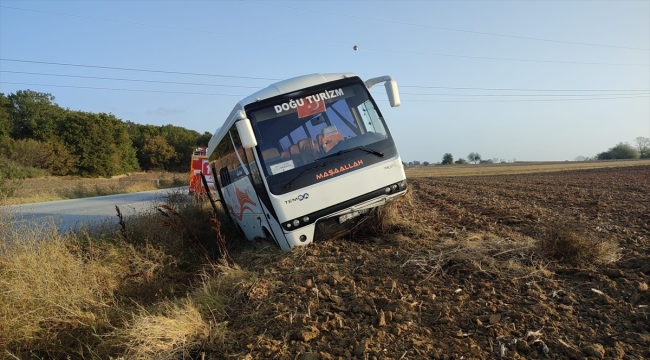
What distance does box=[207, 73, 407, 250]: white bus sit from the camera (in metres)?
6.84

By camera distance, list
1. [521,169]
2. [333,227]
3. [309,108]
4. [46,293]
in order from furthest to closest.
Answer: [521,169]
[309,108]
[333,227]
[46,293]

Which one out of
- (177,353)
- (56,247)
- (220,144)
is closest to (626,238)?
(177,353)

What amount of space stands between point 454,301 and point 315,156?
366 centimetres

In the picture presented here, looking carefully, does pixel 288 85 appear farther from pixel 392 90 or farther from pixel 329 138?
pixel 392 90

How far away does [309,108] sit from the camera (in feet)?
24.0

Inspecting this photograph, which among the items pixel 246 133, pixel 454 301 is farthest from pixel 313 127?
pixel 454 301

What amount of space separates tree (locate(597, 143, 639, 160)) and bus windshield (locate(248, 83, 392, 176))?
290ft

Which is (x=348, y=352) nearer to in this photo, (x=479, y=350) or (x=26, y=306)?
(x=479, y=350)

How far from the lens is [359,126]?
7430 millimetres

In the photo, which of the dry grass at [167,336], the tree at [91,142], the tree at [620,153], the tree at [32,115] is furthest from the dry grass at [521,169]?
the tree at [32,115]

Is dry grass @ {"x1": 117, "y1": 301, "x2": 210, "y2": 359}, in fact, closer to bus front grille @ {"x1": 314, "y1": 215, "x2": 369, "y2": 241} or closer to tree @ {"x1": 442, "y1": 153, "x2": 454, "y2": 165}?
bus front grille @ {"x1": 314, "y1": 215, "x2": 369, "y2": 241}

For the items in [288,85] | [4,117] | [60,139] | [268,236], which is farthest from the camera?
[4,117]

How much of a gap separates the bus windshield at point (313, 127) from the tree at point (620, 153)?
88.3m

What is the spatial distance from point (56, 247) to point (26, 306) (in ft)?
5.16
